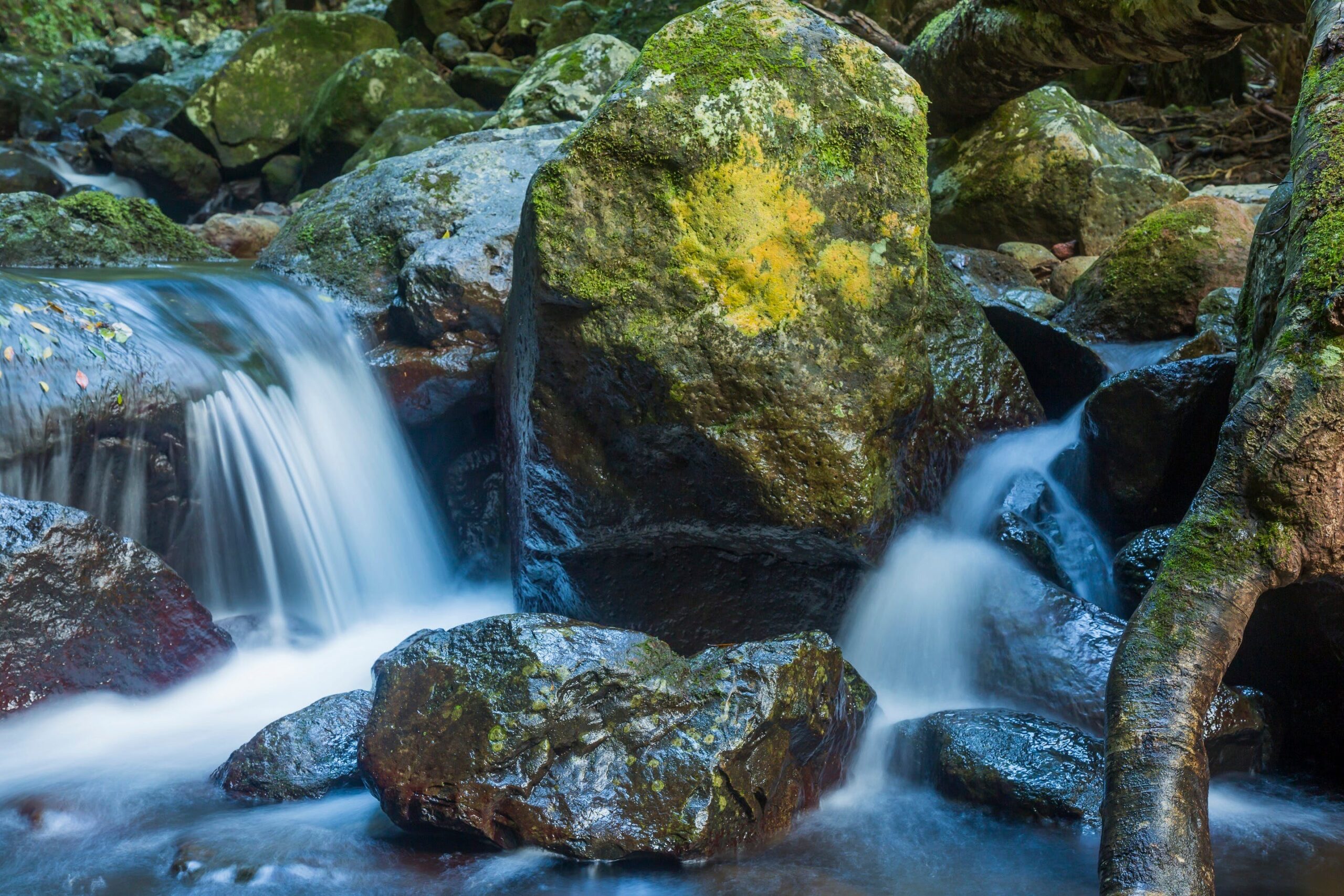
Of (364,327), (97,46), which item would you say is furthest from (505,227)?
(97,46)

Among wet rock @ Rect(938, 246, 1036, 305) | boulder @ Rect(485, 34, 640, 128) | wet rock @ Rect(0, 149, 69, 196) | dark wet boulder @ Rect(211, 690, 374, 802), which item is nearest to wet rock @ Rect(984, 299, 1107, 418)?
wet rock @ Rect(938, 246, 1036, 305)

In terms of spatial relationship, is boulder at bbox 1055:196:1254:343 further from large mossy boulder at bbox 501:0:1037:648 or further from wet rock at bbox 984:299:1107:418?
large mossy boulder at bbox 501:0:1037:648

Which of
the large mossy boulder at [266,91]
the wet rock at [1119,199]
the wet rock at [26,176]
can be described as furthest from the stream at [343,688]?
the large mossy boulder at [266,91]

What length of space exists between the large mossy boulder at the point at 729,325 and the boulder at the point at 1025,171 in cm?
503

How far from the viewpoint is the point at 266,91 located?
47.8ft

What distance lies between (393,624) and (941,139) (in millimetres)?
7074

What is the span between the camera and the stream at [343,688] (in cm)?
277

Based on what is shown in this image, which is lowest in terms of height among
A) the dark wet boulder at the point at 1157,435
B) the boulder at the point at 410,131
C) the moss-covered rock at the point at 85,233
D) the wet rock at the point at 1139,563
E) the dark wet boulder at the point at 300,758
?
the dark wet boulder at the point at 300,758

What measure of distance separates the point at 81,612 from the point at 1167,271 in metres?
6.46

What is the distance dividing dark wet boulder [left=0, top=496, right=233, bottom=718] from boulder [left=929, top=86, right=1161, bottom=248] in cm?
713

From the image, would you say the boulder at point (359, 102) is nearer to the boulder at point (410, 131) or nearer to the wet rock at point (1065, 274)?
the boulder at point (410, 131)

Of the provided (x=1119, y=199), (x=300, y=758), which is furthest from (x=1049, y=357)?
(x=300, y=758)

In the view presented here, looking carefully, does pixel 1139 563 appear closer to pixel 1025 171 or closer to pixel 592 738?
pixel 592 738

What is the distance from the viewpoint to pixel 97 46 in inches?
805
